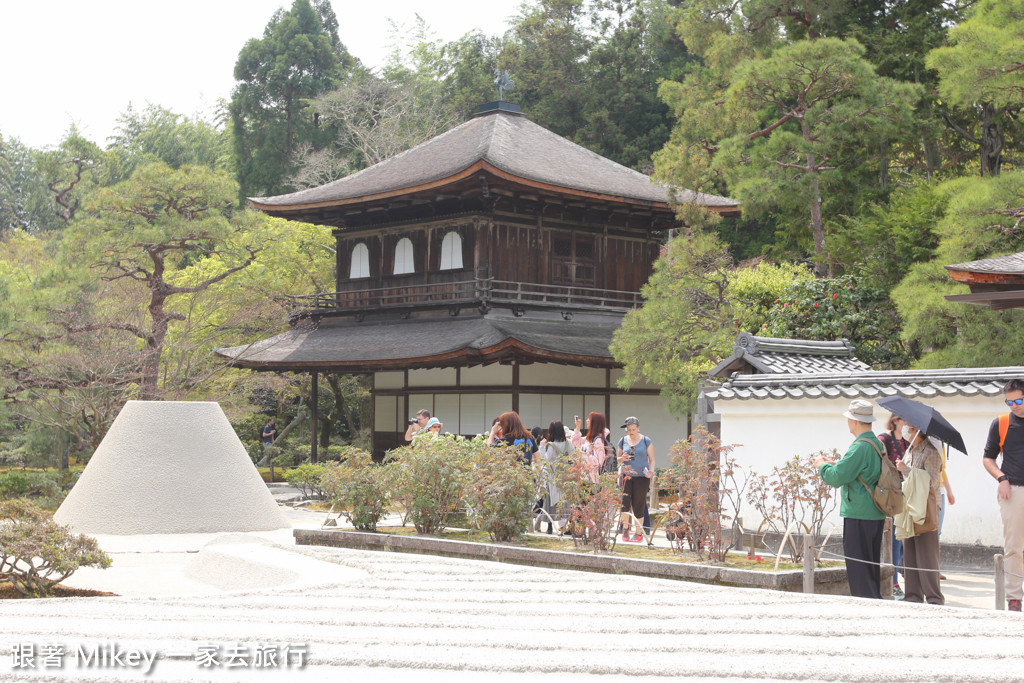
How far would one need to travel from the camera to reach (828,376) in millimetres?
12133

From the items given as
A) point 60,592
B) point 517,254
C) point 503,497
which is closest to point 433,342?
point 517,254

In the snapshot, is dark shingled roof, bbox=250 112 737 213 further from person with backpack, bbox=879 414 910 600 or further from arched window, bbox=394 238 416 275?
person with backpack, bbox=879 414 910 600

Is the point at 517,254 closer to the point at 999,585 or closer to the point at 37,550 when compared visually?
the point at 37,550

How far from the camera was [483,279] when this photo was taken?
2422 centimetres

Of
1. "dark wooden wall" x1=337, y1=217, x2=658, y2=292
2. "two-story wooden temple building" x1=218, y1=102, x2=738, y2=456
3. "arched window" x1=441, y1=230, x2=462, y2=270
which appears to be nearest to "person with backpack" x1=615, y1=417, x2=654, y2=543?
"two-story wooden temple building" x1=218, y1=102, x2=738, y2=456

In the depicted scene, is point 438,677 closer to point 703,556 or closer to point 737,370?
point 703,556

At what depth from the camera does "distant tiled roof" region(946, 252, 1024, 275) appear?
12.2 m

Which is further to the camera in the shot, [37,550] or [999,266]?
[999,266]

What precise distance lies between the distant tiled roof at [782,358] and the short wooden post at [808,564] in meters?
5.38

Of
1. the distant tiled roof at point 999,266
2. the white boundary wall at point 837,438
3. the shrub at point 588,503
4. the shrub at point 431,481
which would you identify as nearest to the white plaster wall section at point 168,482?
the shrub at point 431,481

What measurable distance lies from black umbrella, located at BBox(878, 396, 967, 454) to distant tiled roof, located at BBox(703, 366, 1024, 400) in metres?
2.90

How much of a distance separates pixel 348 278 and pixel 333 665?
23029 mm

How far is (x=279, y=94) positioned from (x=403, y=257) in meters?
27.1

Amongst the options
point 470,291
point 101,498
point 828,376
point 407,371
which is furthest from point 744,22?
point 101,498
